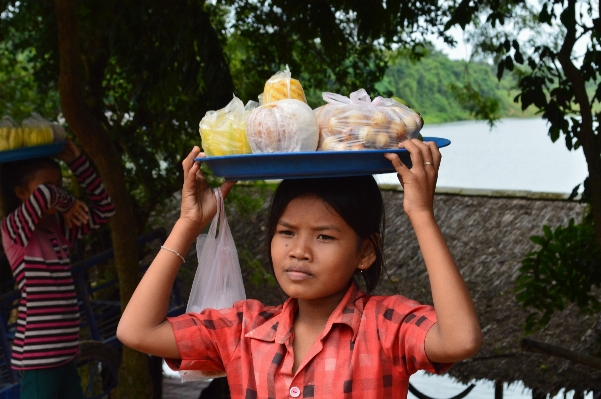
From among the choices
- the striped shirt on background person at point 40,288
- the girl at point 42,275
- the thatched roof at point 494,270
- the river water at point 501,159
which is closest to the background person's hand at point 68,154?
the girl at point 42,275

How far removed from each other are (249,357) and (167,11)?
2.72 m

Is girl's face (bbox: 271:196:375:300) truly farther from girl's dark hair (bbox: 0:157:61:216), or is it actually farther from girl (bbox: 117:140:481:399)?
girl's dark hair (bbox: 0:157:61:216)

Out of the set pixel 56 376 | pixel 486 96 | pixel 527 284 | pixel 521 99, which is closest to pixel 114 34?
pixel 56 376

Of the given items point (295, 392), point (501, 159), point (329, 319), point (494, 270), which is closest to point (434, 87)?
point (501, 159)

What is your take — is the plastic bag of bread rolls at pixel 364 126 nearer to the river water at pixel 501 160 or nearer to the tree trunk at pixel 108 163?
the tree trunk at pixel 108 163

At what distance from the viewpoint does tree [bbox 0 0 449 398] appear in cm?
375

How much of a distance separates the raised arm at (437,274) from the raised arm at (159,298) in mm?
510

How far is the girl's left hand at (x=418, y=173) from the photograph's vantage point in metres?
1.47

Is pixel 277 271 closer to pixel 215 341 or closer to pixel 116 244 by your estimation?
pixel 215 341

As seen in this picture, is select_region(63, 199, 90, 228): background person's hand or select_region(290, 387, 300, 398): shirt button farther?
select_region(63, 199, 90, 228): background person's hand

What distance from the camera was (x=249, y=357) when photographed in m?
1.68

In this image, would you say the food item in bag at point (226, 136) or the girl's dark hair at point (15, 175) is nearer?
the food item in bag at point (226, 136)

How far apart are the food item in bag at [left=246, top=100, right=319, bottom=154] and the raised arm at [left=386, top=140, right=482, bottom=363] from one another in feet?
0.56

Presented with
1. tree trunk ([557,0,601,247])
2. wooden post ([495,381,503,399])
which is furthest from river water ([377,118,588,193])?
tree trunk ([557,0,601,247])
